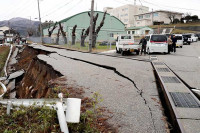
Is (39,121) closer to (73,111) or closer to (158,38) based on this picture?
(73,111)

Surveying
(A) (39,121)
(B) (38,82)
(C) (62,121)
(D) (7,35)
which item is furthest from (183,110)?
(D) (7,35)

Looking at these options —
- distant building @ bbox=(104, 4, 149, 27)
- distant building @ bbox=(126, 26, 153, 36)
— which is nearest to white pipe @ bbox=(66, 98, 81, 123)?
distant building @ bbox=(126, 26, 153, 36)

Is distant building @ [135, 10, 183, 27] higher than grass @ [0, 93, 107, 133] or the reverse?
higher

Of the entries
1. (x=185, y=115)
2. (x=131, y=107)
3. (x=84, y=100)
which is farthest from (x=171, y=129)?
(x=84, y=100)

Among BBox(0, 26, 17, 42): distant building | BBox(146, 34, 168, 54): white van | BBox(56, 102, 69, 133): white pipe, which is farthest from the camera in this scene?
BBox(0, 26, 17, 42): distant building

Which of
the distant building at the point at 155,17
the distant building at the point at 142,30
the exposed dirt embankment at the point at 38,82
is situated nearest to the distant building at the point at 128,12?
the distant building at the point at 155,17

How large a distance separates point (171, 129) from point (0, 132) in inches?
110

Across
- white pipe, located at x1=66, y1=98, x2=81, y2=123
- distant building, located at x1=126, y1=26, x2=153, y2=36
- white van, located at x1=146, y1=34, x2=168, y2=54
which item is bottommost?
white pipe, located at x1=66, y1=98, x2=81, y2=123

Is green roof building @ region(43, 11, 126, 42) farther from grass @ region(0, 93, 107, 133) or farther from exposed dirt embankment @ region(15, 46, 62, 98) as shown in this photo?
grass @ region(0, 93, 107, 133)

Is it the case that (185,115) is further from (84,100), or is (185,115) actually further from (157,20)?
(157,20)

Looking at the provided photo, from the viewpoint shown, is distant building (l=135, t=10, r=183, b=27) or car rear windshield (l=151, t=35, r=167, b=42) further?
distant building (l=135, t=10, r=183, b=27)

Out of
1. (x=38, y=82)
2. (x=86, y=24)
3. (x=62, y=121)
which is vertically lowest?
(x=38, y=82)

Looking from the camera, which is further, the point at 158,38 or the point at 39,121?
the point at 158,38

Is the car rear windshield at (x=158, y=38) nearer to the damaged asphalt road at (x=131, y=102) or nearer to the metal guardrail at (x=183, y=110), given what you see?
the damaged asphalt road at (x=131, y=102)
